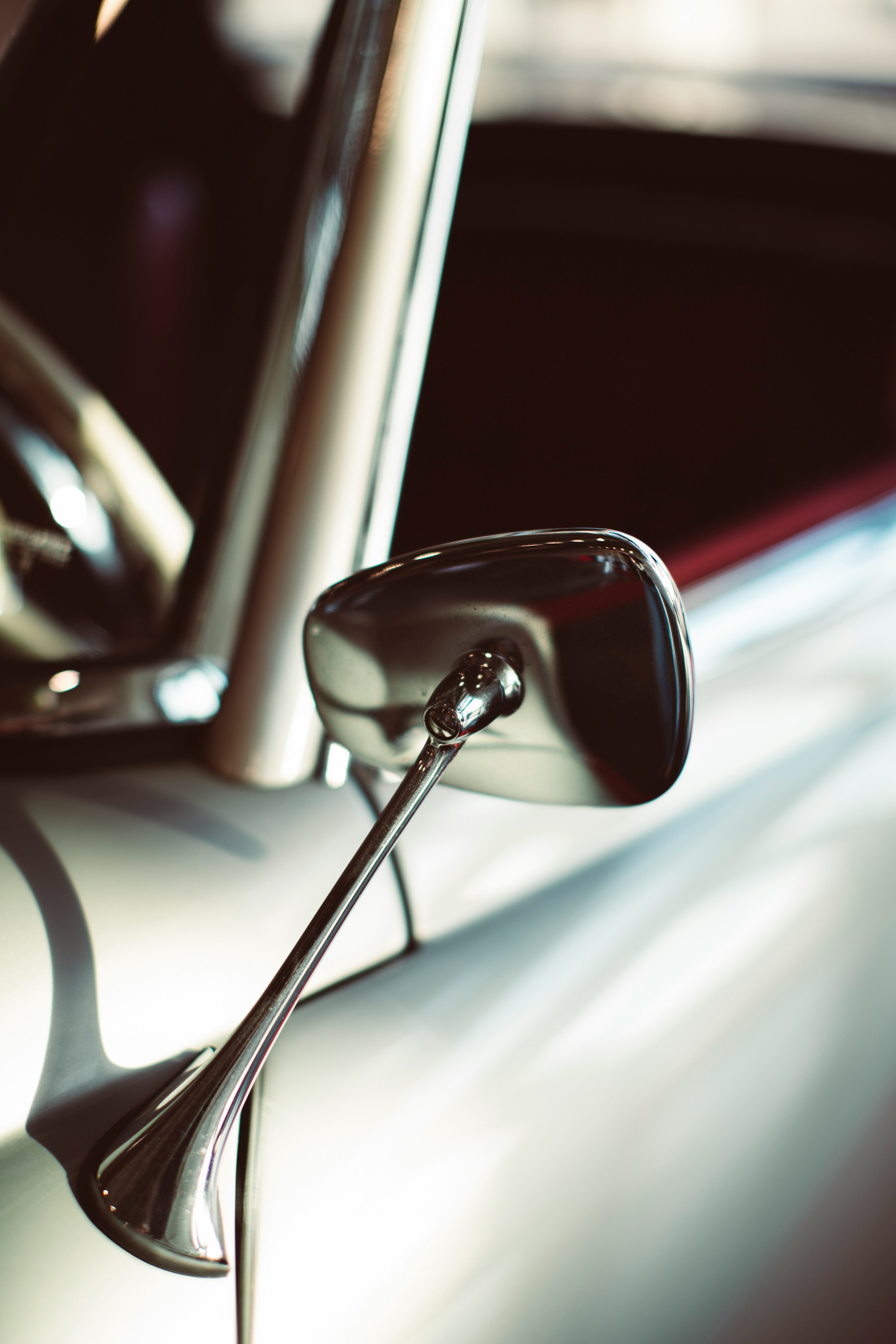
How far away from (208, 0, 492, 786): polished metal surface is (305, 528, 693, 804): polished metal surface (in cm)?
14

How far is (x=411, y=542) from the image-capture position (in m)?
2.24

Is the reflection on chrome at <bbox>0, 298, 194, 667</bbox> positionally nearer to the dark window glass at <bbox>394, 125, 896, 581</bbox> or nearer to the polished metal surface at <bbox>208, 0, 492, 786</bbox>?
the polished metal surface at <bbox>208, 0, 492, 786</bbox>

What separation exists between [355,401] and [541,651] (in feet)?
1.02

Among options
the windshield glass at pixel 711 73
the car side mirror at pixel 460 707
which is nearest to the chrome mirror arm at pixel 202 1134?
the car side mirror at pixel 460 707

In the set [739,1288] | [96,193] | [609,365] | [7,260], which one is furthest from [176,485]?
[96,193]

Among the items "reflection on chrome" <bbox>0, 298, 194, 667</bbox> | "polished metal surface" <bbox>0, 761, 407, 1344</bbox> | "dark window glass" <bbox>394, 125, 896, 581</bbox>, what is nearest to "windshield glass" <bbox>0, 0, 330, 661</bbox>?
"reflection on chrome" <bbox>0, 298, 194, 667</bbox>

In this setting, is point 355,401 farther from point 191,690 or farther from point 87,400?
→ point 87,400

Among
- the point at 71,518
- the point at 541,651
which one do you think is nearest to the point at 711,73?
the point at 71,518

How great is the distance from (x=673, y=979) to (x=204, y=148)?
6617mm

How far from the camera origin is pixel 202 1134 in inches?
21.3

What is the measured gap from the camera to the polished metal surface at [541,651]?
0.57m

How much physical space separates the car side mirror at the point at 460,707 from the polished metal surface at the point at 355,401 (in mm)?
142

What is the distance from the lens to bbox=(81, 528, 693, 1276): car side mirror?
1.76 feet

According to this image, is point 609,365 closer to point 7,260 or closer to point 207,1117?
point 7,260
